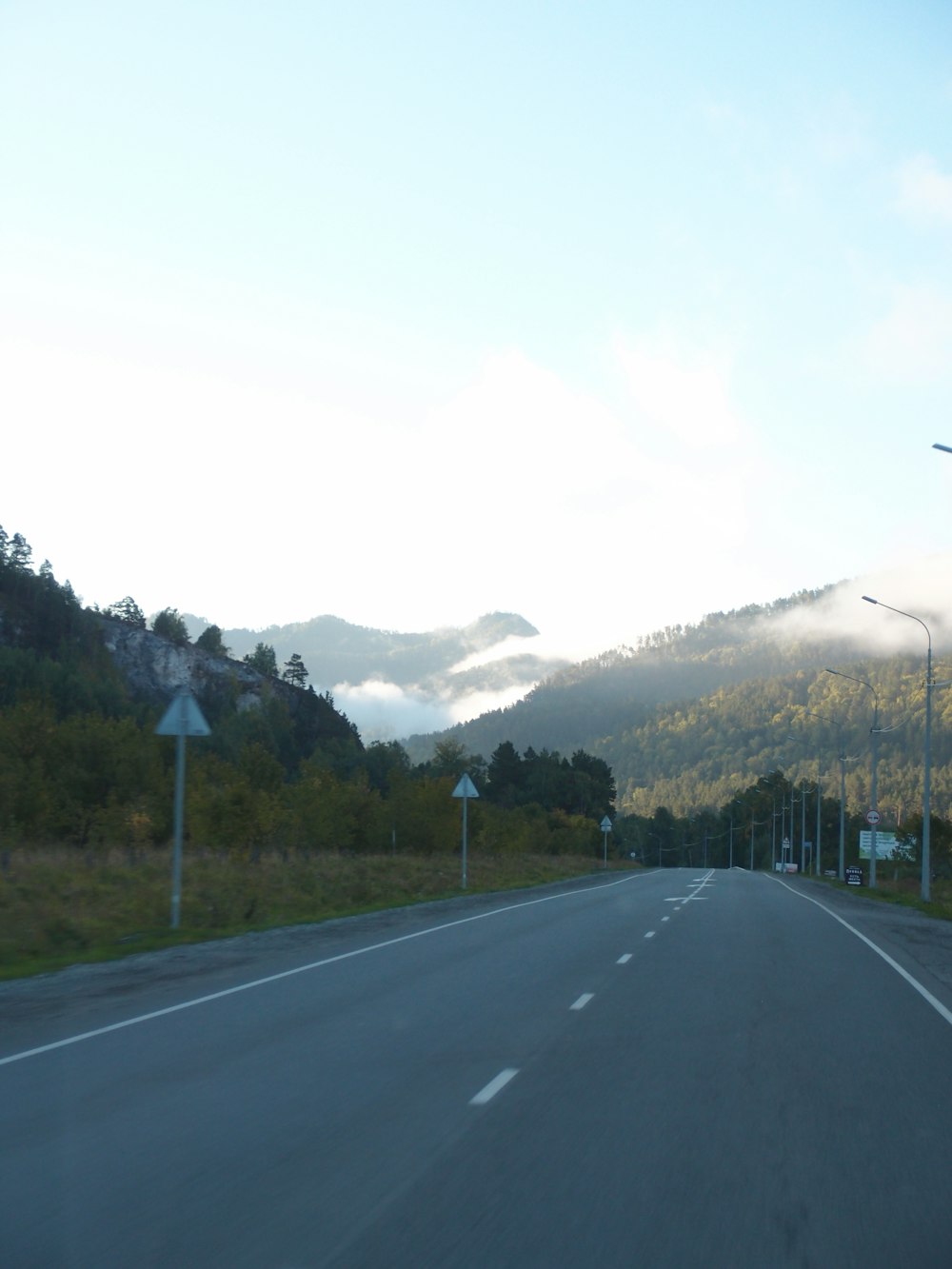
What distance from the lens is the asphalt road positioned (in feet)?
20.1

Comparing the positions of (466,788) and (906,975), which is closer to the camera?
(906,975)

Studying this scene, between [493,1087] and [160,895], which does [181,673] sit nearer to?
[160,895]

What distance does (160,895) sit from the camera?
2689 centimetres

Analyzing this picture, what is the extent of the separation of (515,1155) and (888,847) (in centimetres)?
12246

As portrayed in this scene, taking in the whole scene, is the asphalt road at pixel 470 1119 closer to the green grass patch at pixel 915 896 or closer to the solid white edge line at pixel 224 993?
the solid white edge line at pixel 224 993

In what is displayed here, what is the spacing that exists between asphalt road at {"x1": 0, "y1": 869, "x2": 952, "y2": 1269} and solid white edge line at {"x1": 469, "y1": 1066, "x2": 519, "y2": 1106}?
4 cm

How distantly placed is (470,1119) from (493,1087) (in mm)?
1095

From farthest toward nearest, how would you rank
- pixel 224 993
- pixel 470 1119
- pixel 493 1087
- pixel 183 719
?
pixel 183 719, pixel 224 993, pixel 493 1087, pixel 470 1119

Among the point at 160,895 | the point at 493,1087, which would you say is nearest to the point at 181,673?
the point at 160,895

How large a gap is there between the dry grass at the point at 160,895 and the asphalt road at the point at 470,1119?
293 centimetres

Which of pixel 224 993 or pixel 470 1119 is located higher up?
pixel 470 1119

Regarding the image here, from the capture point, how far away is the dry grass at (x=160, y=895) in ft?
64.8

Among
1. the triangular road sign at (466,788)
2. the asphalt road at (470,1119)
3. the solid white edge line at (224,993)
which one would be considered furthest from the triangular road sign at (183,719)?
the triangular road sign at (466,788)

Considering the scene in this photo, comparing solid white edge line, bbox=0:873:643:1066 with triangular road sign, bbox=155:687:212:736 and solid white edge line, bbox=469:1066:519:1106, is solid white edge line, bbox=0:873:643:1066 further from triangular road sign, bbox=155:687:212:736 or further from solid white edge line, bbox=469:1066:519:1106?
triangular road sign, bbox=155:687:212:736
